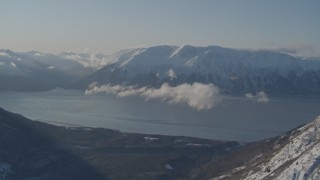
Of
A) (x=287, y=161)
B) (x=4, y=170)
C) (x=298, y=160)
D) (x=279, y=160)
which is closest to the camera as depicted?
(x=298, y=160)

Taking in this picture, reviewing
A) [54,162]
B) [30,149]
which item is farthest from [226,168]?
[30,149]

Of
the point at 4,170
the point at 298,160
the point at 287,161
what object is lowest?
the point at 4,170

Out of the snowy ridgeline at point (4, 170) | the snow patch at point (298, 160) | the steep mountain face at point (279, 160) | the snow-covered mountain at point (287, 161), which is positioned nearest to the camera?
the snow patch at point (298, 160)

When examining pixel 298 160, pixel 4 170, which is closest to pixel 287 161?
pixel 298 160

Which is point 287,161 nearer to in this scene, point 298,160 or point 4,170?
point 298,160

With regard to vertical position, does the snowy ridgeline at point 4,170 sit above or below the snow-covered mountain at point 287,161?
below

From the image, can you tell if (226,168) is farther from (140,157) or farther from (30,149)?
(30,149)

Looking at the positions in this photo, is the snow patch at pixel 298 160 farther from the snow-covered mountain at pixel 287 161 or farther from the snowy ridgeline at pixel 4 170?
the snowy ridgeline at pixel 4 170

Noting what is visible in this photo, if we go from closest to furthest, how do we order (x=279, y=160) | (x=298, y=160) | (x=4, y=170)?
(x=298, y=160)
(x=279, y=160)
(x=4, y=170)

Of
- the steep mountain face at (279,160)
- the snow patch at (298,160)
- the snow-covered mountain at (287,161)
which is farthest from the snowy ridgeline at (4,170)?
the snow patch at (298,160)
